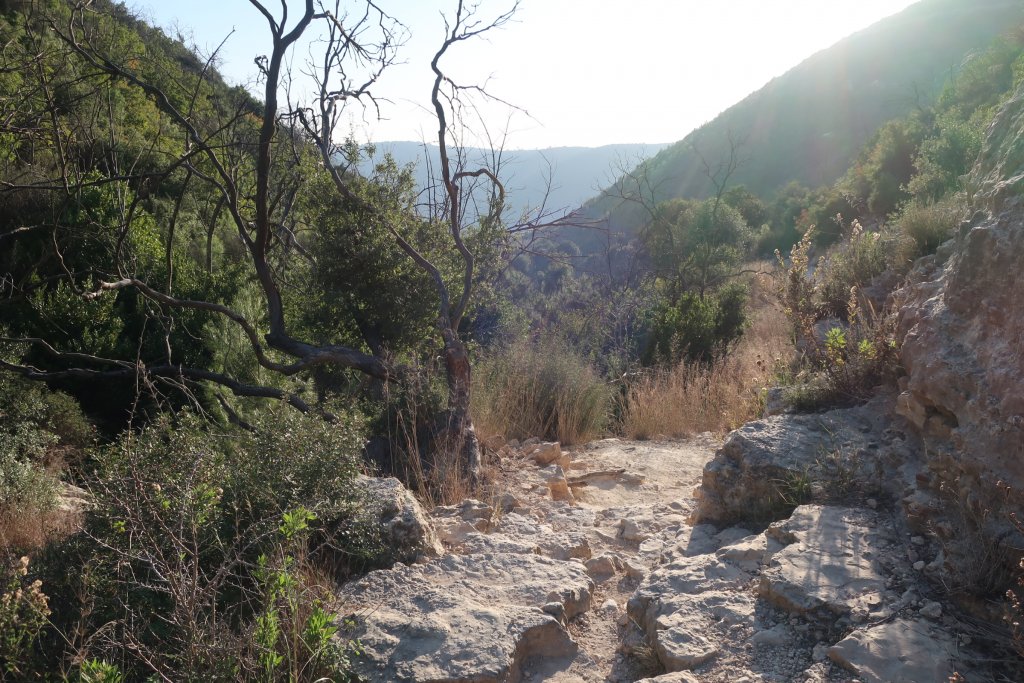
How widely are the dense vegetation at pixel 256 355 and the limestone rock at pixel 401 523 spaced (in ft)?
0.30

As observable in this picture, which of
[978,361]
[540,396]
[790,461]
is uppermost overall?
[978,361]

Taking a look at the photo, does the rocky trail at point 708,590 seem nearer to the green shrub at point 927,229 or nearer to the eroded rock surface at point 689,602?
the eroded rock surface at point 689,602

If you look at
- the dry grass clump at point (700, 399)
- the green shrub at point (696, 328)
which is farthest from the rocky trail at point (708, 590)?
the green shrub at point (696, 328)

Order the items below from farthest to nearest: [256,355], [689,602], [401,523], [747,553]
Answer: [256,355] < [401,523] < [747,553] < [689,602]

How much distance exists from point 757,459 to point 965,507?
3.61 feet

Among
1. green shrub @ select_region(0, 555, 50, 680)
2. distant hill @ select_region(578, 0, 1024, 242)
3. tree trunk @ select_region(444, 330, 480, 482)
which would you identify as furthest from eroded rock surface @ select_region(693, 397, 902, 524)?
distant hill @ select_region(578, 0, 1024, 242)

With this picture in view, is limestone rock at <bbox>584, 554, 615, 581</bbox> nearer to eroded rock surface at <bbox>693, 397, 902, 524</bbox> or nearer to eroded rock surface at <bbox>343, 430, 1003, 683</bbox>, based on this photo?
eroded rock surface at <bbox>343, 430, 1003, 683</bbox>

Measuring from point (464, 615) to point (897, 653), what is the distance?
1.51 m

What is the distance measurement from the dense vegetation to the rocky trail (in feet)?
1.17

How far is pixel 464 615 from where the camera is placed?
2906 millimetres

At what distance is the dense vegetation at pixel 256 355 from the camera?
2658mm

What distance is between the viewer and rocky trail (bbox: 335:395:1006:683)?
2.56m

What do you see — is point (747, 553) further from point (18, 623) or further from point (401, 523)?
point (18, 623)

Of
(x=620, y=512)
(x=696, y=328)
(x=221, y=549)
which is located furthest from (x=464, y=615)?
(x=696, y=328)
